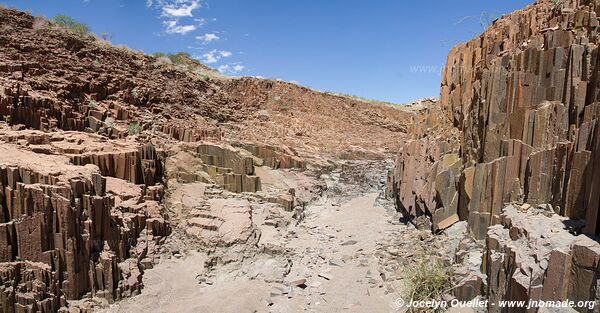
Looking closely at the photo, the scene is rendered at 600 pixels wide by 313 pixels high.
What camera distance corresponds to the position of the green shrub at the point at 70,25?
24.3 m

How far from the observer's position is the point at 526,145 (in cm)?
774

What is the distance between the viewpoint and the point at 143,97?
2292 cm

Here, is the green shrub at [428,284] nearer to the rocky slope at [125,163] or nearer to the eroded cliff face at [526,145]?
the eroded cliff face at [526,145]

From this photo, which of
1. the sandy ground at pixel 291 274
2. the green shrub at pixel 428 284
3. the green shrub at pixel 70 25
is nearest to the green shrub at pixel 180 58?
the green shrub at pixel 70 25

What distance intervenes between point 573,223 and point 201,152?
1414cm

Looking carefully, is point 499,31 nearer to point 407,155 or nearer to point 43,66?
point 407,155

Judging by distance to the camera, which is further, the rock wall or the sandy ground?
the sandy ground

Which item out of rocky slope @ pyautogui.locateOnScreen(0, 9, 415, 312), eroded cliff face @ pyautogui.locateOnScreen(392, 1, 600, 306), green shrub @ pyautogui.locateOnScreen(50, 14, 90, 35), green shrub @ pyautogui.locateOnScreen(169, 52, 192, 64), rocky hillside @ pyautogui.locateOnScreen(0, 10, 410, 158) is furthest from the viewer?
green shrub @ pyautogui.locateOnScreen(169, 52, 192, 64)

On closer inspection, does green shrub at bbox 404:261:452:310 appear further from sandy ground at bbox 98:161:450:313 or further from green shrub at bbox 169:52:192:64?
green shrub at bbox 169:52:192:64

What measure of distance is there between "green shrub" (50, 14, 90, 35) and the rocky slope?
4.86 feet

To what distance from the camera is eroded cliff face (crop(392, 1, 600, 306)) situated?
524cm

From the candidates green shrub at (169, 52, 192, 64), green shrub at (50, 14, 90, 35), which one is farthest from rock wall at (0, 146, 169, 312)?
green shrub at (169, 52, 192, 64)

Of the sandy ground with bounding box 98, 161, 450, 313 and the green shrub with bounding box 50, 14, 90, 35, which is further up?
the green shrub with bounding box 50, 14, 90, 35

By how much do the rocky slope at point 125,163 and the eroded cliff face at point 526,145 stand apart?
5.21 meters
